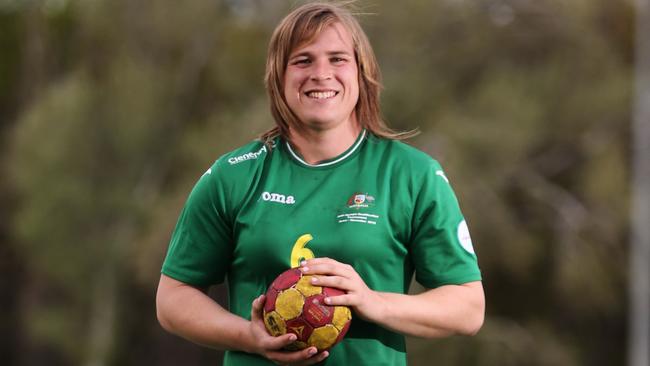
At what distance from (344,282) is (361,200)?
0.37m

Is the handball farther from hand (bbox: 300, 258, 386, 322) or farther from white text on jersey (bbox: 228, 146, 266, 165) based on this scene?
white text on jersey (bbox: 228, 146, 266, 165)

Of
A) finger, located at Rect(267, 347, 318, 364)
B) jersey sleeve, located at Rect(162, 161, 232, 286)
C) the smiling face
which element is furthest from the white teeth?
finger, located at Rect(267, 347, 318, 364)

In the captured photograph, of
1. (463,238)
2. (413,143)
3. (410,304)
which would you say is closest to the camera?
(410,304)

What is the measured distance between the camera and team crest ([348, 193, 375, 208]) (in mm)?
3857

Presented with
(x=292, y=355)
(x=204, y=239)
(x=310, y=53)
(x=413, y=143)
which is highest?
(x=413, y=143)

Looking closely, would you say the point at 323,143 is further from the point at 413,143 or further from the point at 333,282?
the point at 413,143

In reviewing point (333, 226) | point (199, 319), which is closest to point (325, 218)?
point (333, 226)

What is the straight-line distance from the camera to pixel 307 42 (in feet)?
12.9

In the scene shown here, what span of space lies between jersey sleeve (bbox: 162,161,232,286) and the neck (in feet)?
0.94

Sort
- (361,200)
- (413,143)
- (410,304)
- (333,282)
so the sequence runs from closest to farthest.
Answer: (333,282) → (410,304) → (361,200) → (413,143)

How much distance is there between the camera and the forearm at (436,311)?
3730 mm

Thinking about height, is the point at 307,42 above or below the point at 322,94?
above

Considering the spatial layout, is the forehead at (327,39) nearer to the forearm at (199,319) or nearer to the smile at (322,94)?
the smile at (322,94)

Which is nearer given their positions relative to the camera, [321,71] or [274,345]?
[274,345]
